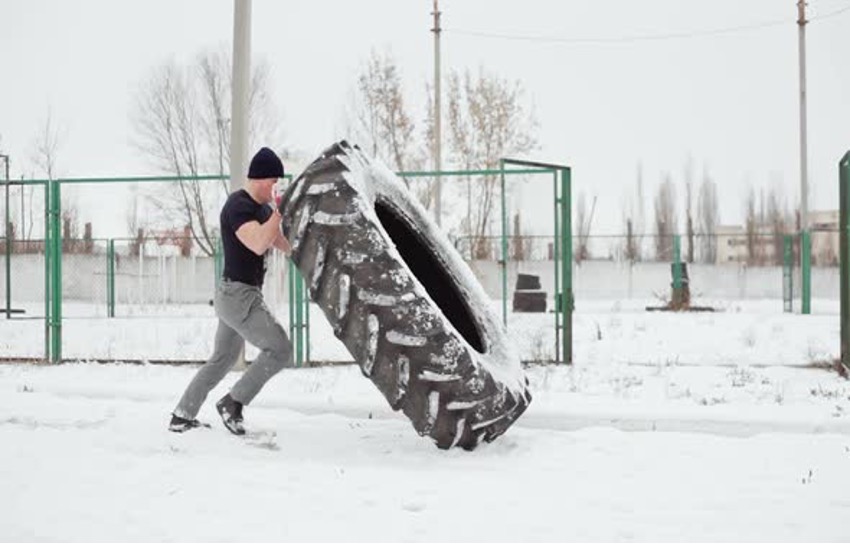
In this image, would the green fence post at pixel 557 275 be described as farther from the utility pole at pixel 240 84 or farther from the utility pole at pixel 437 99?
the utility pole at pixel 437 99

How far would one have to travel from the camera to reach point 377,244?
4.31m

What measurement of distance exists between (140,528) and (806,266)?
1836 centimetres

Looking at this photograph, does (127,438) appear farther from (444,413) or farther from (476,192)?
(476,192)

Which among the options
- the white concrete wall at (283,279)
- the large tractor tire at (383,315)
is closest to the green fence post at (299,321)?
the white concrete wall at (283,279)

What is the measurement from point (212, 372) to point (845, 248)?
6605 mm

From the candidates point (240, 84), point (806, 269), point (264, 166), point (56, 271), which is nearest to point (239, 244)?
point (264, 166)

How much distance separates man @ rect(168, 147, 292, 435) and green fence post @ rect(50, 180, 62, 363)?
4900mm

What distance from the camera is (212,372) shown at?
4.89 meters

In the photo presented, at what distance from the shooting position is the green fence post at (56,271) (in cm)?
916

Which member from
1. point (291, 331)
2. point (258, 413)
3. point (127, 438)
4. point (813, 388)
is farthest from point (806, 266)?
point (127, 438)

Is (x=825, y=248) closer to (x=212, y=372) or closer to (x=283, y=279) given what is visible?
(x=283, y=279)

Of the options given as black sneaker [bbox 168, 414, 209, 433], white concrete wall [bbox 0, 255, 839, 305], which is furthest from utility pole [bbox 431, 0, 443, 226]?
black sneaker [bbox 168, 414, 209, 433]

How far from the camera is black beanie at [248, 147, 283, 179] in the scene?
483 cm

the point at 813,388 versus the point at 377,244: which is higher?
the point at 377,244
